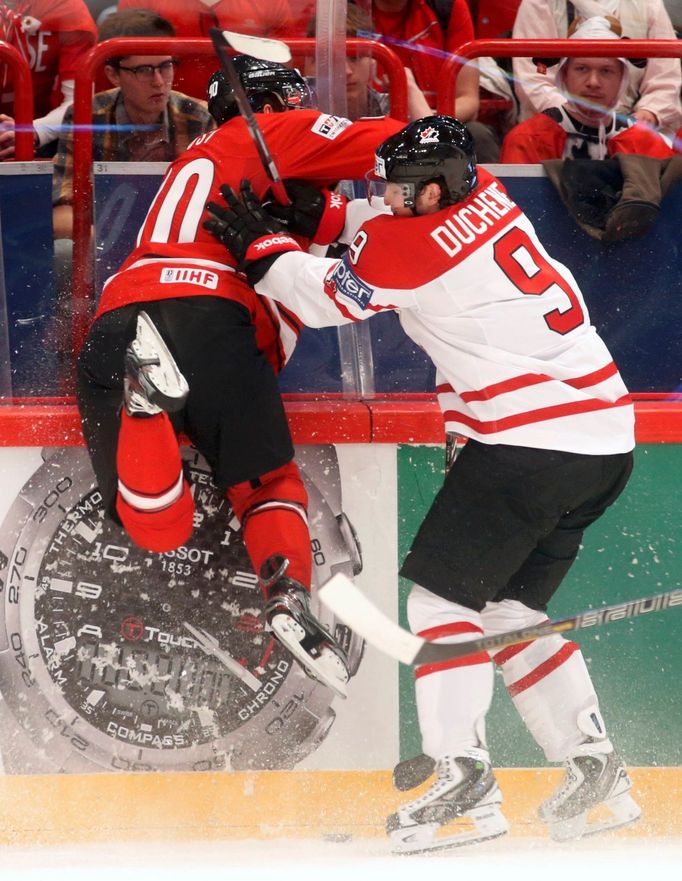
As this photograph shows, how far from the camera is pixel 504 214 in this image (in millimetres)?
2301

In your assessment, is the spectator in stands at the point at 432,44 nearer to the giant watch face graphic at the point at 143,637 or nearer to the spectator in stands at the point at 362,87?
the spectator in stands at the point at 362,87

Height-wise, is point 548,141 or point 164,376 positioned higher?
point 548,141

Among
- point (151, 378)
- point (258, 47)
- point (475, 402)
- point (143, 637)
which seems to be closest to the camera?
point (151, 378)

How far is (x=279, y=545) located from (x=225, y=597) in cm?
28

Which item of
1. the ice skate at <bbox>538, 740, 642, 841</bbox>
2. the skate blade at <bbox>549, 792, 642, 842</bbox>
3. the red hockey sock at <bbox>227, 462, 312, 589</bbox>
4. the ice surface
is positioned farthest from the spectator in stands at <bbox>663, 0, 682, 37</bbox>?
the ice surface

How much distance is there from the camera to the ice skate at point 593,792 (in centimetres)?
247

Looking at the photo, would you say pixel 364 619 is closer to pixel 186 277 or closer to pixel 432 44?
pixel 186 277

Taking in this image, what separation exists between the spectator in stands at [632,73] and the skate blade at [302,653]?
127cm

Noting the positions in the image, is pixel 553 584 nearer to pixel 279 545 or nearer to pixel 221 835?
pixel 279 545

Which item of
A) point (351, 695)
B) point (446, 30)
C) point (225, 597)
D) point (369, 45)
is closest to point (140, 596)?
point (225, 597)

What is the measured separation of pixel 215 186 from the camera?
2.46 meters

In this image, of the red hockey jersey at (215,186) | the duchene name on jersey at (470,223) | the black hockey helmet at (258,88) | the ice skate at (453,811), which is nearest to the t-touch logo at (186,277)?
the red hockey jersey at (215,186)

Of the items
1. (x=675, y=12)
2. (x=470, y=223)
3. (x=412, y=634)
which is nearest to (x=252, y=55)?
(x=470, y=223)

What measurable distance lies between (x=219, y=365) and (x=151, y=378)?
216mm
